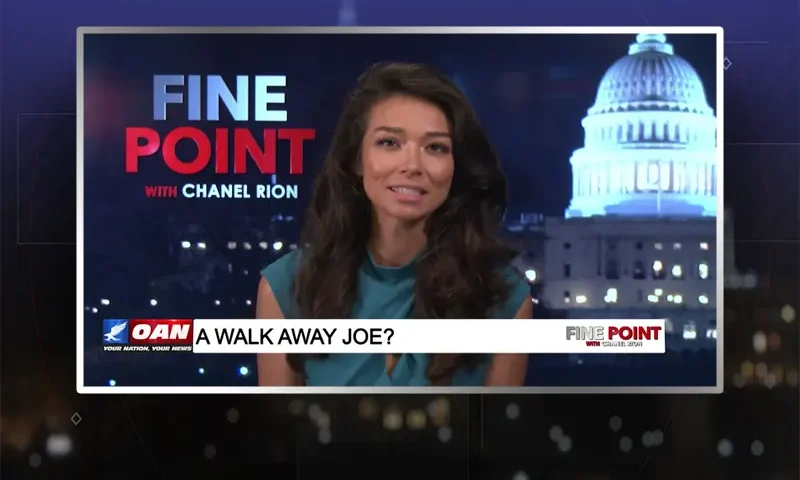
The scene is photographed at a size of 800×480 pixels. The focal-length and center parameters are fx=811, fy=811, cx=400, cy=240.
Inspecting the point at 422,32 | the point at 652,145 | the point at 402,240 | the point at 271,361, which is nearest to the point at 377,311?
the point at 402,240

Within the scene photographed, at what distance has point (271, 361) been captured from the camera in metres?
2.86

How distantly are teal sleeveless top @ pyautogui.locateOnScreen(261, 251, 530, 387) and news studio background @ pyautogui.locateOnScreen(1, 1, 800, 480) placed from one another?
14 cm

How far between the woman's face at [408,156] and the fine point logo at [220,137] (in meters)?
0.24

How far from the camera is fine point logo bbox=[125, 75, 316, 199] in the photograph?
2854mm

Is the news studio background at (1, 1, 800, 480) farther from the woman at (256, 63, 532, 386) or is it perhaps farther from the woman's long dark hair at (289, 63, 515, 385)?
the woman's long dark hair at (289, 63, 515, 385)

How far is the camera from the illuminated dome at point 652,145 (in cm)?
283

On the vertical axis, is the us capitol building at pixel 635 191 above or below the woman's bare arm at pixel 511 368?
above

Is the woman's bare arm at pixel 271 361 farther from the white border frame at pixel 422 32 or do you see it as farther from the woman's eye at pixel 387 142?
the woman's eye at pixel 387 142

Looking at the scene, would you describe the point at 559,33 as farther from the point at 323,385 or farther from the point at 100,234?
the point at 100,234

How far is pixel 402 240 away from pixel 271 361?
0.63 meters

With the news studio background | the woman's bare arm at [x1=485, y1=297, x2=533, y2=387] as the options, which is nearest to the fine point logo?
the news studio background

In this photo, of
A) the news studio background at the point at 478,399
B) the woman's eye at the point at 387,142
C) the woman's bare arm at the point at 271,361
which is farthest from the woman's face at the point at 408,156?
the woman's bare arm at the point at 271,361

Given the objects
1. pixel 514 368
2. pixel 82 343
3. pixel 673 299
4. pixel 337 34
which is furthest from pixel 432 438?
pixel 337 34

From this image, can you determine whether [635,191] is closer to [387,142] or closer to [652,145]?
[652,145]
